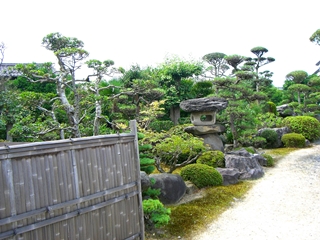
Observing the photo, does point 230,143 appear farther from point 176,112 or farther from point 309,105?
point 309,105

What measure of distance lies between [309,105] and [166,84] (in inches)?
385

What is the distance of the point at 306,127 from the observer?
56.4 ft

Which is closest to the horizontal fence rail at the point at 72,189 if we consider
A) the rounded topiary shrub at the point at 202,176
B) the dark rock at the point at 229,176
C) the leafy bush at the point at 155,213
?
the leafy bush at the point at 155,213

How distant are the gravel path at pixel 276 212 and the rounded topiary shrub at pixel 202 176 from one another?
1024 mm

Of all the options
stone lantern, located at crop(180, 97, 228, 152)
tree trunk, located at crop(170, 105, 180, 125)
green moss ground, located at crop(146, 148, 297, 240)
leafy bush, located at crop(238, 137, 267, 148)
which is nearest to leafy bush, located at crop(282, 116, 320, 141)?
leafy bush, located at crop(238, 137, 267, 148)

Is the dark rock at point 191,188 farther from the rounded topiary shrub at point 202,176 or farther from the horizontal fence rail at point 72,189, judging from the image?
the horizontal fence rail at point 72,189

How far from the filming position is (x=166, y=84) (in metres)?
17.6

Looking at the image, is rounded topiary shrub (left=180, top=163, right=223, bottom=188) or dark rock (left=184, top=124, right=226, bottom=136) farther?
dark rock (left=184, top=124, right=226, bottom=136)

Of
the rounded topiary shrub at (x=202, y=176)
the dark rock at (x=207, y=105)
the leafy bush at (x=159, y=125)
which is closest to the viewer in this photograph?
the rounded topiary shrub at (x=202, y=176)

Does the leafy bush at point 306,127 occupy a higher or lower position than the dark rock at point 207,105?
lower

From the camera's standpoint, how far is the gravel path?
617cm

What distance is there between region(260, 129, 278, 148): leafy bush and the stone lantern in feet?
10.1

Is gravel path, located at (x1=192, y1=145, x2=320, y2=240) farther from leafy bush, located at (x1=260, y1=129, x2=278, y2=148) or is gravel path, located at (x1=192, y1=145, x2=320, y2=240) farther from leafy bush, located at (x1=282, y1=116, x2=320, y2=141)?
leafy bush, located at (x1=282, y1=116, x2=320, y2=141)

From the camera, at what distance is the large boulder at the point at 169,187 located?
7.85 metres
